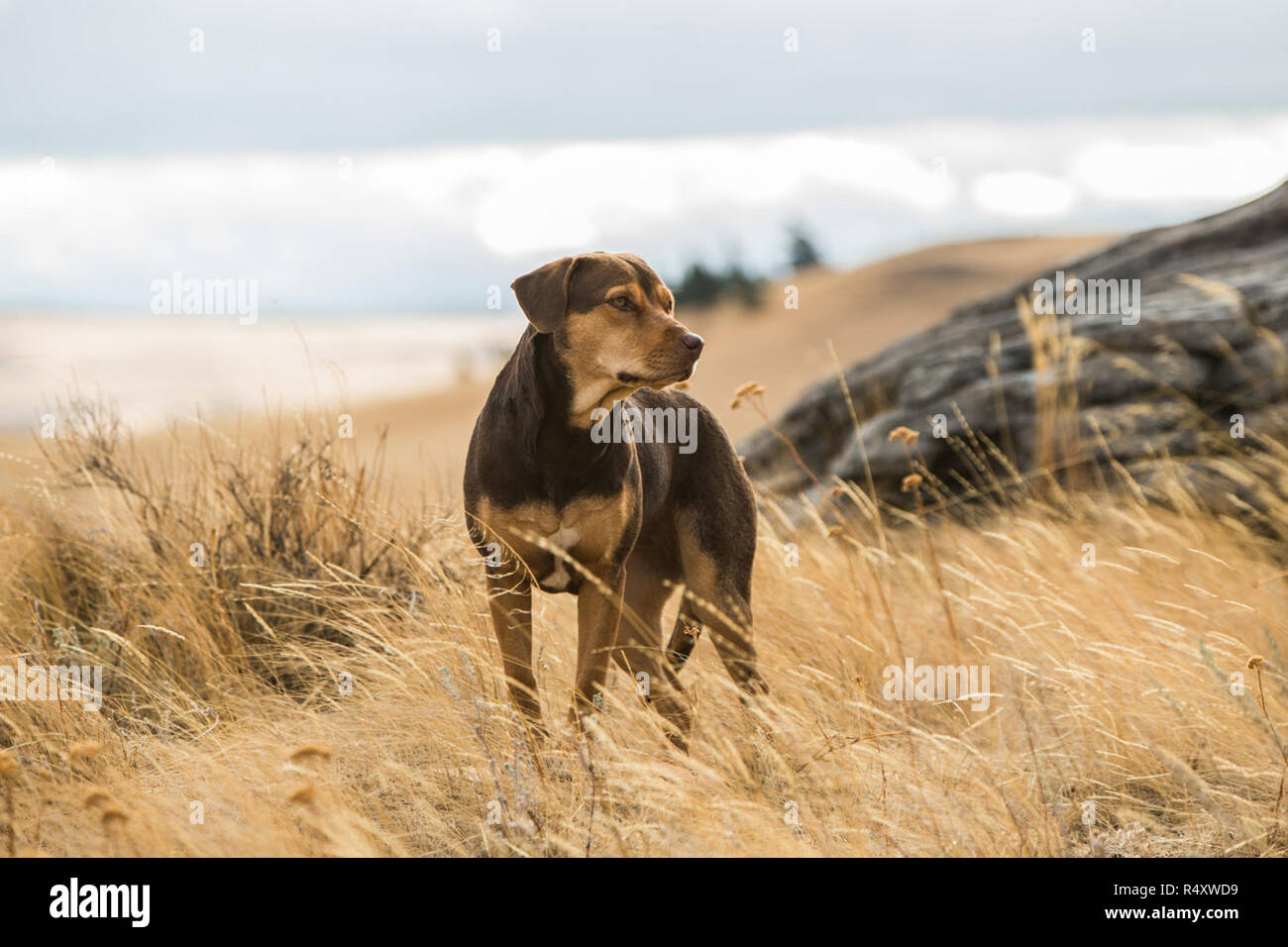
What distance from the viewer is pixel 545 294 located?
3.74m

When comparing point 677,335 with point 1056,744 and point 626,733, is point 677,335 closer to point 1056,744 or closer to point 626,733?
point 626,733

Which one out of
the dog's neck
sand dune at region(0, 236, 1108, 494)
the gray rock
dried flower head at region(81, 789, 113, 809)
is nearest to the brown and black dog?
the dog's neck

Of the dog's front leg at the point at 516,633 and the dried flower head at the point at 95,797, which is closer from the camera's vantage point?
the dried flower head at the point at 95,797

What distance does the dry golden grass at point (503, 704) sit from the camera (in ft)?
11.6

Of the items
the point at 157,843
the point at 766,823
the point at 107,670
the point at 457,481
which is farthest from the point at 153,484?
the point at 766,823

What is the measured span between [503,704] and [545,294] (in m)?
1.42

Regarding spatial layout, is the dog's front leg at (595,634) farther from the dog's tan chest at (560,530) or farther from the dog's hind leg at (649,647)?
the dog's hind leg at (649,647)

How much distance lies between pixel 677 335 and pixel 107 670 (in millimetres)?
3228

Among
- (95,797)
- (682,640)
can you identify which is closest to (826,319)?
(682,640)

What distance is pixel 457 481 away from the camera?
644 cm

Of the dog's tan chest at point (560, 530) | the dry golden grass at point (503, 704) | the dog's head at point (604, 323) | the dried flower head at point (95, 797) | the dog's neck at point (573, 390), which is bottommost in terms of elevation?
the dry golden grass at point (503, 704)

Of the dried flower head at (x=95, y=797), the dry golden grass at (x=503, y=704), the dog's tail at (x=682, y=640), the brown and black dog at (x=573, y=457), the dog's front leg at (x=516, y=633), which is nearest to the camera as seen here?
the dried flower head at (x=95, y=797)

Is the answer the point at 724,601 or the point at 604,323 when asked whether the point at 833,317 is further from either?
the point at 604,323

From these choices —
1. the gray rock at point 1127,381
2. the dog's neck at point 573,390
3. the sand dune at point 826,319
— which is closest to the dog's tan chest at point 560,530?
the dog's neck at point 573,390
